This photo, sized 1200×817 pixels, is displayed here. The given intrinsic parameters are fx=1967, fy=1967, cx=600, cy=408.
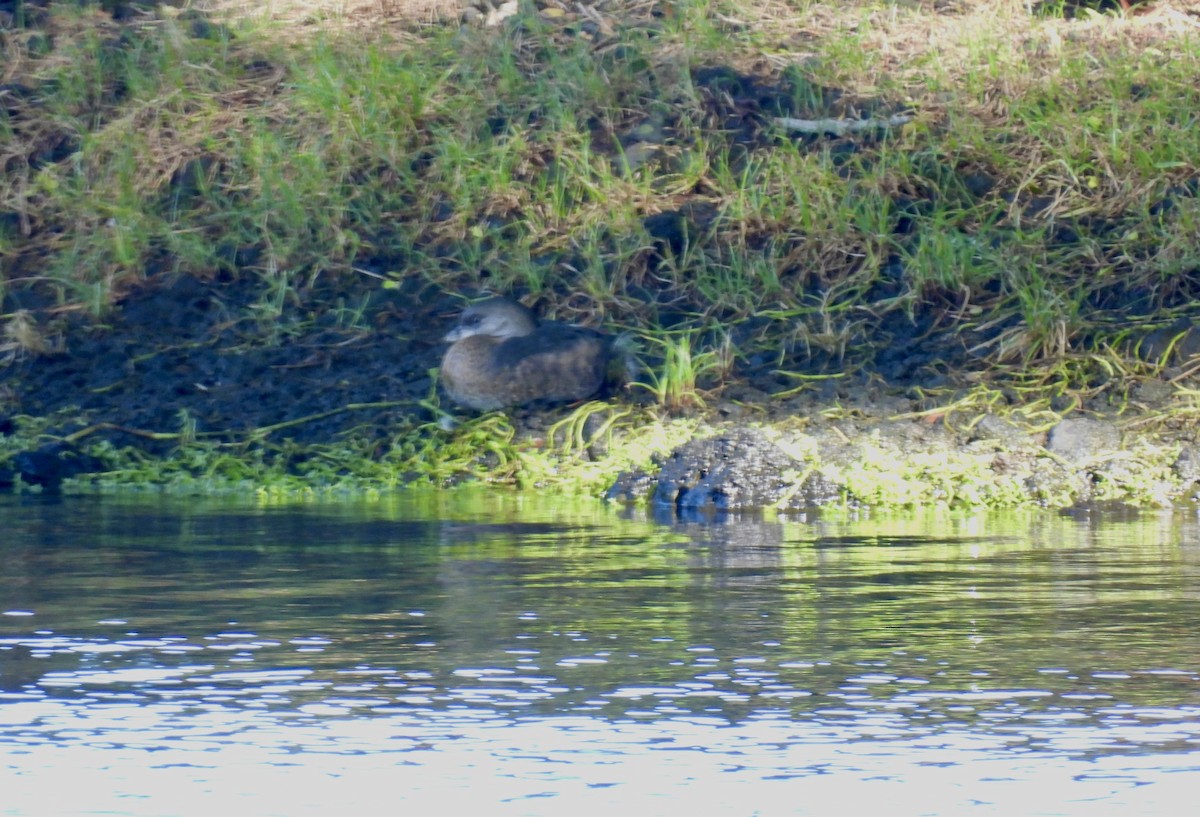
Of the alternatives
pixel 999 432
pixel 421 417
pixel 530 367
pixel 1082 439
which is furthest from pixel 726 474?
pixel 421 417

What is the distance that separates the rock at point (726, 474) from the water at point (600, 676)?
128cm

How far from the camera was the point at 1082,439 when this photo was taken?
29.1 ft

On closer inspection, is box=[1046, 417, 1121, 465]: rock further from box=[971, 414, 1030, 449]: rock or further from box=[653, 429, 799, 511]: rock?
box=[653, 429, 799, 511]: rock

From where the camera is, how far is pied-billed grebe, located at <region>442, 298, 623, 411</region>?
9875 millimetres

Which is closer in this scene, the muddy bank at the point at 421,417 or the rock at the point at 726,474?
the rock at the point at 726,474

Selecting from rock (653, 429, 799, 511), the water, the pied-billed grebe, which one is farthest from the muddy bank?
the water

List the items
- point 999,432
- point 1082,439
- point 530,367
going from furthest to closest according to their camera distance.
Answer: point 530,367 < point 999,432 < point 1082,439

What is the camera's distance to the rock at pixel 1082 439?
8.76m

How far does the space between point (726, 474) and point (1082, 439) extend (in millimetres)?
1800

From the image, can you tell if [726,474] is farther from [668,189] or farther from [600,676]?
[600,676]

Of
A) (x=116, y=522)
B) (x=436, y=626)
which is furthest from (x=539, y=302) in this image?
(x=436, y=626)

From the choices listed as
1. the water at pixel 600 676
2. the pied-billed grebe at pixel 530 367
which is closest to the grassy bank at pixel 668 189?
the pied-billed grebe at pixel 530 367

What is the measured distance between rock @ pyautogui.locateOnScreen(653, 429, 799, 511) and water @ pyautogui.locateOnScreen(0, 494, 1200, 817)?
50.4 inches

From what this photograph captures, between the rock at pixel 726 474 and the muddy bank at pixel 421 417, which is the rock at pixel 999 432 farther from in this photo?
the rock at pixel 726 474
